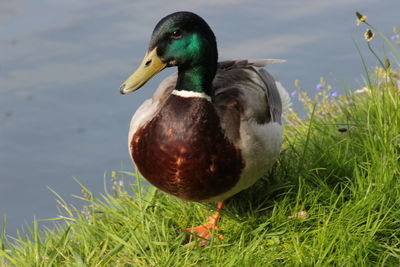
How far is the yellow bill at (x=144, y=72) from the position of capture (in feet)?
11.2

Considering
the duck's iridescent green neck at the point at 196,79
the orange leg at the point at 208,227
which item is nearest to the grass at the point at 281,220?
the orange leg at the point at 208,227

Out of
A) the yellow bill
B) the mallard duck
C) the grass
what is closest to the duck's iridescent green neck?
the mallard duck

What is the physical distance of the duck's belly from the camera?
137 inches

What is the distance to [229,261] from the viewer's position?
3381 mm

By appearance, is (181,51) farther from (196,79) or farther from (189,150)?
Answer: (189,150)

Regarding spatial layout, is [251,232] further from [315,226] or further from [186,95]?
[186,95]

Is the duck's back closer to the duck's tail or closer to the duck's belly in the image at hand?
the duck's belly

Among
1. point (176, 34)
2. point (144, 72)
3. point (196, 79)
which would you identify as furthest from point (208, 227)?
point (176, 34)

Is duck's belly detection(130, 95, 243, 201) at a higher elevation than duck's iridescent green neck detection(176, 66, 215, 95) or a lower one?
lower

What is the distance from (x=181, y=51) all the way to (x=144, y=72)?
217 millimetres

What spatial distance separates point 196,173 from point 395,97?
1.52m

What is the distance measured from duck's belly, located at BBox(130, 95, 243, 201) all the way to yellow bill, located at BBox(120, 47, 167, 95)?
210 mm

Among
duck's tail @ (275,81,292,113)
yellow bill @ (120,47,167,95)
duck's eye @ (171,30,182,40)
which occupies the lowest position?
duck's tail @ (275,81,292,113)

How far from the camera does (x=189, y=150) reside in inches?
137
